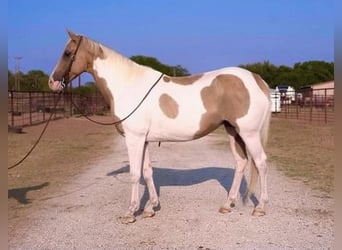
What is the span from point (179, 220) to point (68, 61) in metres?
2.35

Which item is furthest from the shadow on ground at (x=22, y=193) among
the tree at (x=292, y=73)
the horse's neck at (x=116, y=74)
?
the tree at (x=292, y=73)

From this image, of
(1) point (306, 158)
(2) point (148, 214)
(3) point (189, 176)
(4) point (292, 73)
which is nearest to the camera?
(2) point (148, 214)

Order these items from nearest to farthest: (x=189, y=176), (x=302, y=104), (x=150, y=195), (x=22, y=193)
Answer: (x=150, y=195), (x=22, y=193), (x=189, y=176), (x=302, y=104)

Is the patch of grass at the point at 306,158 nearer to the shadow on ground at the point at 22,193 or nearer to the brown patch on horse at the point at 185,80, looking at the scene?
the brown patch on horse at the point at 185,80

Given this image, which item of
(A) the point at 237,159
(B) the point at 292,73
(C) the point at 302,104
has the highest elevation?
(B) the point at 292,73

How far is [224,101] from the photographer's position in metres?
5.35

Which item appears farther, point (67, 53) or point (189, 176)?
point (189, 176)

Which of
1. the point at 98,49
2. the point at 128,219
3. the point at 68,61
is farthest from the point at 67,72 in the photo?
the point at 128,219

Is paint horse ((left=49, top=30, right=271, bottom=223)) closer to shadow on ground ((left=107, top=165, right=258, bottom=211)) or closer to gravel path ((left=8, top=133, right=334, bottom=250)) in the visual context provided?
gravel path ((left=8, top=133, right=334, bottom=250))

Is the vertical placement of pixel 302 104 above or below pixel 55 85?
below

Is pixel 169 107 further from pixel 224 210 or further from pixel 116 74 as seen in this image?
pixel 224 210

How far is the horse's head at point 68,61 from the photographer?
547 cm

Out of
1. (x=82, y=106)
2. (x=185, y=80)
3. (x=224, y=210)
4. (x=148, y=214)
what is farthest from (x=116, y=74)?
(x=82, y=106)

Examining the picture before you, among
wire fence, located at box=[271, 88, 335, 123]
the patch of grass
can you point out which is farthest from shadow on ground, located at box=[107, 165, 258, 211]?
wire fence, located at box=[271, 88, 335, 123]
